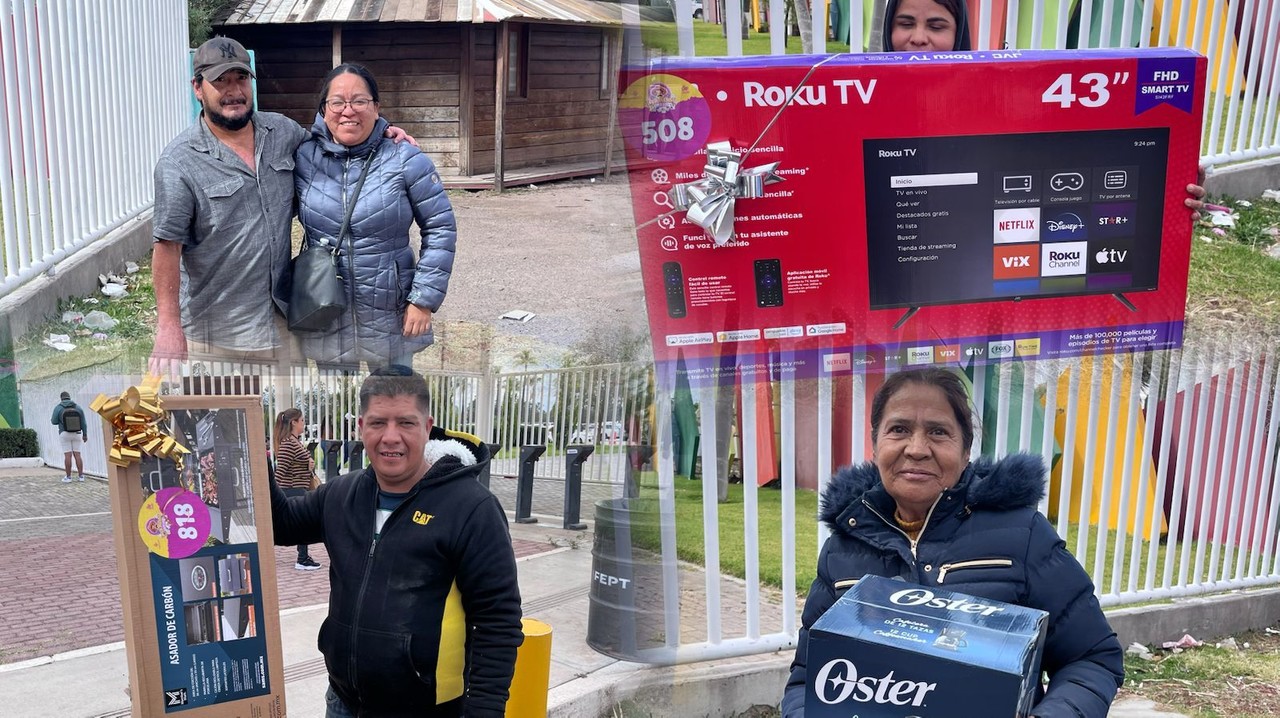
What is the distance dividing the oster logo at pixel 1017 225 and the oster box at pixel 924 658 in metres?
1.67

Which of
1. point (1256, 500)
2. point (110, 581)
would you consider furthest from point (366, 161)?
point (1256, 500)

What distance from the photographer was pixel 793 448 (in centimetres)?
414

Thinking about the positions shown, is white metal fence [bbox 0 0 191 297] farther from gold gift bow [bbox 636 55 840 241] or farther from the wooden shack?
gold gift bow [bbox 636 55 840 241]

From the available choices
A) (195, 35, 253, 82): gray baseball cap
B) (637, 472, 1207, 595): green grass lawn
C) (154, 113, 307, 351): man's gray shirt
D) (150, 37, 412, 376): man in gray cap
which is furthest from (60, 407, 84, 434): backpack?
(637, 472, 1207, 595): green grass lawn

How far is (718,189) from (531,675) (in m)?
1.61

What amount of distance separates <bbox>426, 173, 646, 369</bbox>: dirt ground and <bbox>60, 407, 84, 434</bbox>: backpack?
67.0 inches

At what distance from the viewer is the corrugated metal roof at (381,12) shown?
14602 millimetres

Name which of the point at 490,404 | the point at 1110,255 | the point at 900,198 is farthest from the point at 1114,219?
the point at 490,404

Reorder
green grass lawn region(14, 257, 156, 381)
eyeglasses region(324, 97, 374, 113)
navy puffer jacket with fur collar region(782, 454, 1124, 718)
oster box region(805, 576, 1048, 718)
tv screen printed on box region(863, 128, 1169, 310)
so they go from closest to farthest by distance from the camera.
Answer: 1. oster box region(805, 576, 1048, 718)
2. navy puffer jacket with fur collar region(782, 454, 1124, 718)
3. tv screen printed on box region(863, 128, 1169, 310)
4. eyeglasses region(324, 97, 374, 113)
5. green grass lawn region(14, 257, 156, 381)

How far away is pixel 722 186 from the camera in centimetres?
342

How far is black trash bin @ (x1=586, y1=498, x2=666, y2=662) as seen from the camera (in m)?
4.13

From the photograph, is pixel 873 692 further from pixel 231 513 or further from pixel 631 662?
pixel 631 662

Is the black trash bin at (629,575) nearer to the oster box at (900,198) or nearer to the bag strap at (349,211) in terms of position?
the oster box at (900,198)

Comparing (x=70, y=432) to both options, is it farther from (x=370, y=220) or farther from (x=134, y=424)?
(x=134, y=424)
